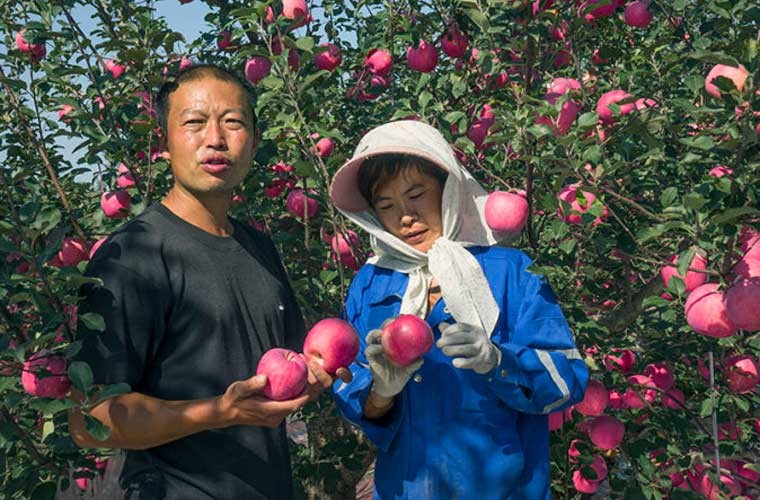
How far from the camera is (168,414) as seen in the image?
66.2 inches

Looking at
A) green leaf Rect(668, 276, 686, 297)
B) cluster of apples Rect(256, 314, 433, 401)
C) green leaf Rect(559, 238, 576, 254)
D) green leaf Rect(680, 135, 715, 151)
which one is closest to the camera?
cluster of apples Rect(256, 314, 433, 401)

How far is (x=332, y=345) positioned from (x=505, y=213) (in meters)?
0.71

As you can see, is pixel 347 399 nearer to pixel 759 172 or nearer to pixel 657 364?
pixel 759 172

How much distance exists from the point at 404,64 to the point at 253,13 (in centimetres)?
141

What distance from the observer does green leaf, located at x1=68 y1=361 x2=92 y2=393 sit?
1.64m

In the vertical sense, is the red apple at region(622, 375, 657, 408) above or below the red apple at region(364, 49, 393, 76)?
below

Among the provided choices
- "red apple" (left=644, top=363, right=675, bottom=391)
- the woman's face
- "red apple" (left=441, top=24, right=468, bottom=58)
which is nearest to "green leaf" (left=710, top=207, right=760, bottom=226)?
the woman's face

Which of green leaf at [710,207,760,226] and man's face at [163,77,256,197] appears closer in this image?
green leaf at [710,207,760,226]

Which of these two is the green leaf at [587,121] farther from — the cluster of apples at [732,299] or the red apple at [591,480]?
the red apple at [591,480]

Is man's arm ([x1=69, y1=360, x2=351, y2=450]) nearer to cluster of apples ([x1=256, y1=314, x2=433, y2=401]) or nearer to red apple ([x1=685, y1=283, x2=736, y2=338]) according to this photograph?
cluster of apples ([x1=256, y1=314, x2=433, y2=401])

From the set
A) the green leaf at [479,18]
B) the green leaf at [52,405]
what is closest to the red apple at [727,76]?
the green leaf at [479,18]

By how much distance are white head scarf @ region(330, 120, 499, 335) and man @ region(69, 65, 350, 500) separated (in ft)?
1.05

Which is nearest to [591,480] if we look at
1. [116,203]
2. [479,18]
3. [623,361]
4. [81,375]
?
[623,361]

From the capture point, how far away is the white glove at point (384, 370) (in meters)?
1.88
